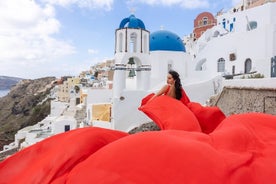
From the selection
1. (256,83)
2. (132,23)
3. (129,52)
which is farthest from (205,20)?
(256,83)

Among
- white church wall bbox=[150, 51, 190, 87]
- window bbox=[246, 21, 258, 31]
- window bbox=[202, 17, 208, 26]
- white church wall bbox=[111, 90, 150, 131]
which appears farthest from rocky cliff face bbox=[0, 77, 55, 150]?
window bbox=[246, 21, 258, 31]

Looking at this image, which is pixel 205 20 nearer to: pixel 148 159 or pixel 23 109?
pixel 148 159

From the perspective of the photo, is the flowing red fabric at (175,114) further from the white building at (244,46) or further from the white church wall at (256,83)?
the white building at (244,46)

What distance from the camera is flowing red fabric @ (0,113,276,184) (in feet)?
4.18

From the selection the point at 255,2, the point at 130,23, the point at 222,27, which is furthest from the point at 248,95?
the point at 255,2

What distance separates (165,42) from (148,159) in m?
17.8

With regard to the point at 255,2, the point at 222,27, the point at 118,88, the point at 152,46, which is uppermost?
the point at 255,2

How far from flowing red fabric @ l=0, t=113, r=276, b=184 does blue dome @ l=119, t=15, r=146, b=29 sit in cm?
1415

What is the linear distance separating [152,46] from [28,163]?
57.7ft

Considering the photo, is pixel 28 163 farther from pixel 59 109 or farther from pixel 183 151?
pixel 59 109

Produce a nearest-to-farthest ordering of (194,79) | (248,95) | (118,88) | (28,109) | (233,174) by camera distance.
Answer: (233,174), (248,95), (118,88), (194,79), (28,109)

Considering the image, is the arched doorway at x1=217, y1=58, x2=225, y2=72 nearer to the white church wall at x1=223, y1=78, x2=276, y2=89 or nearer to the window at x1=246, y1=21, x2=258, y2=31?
the window at x1=246, y1=21, x2=258, y2=31

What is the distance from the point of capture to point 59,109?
3669 cm

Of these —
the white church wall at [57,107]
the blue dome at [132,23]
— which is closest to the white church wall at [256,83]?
the blue dome at [132,23]
